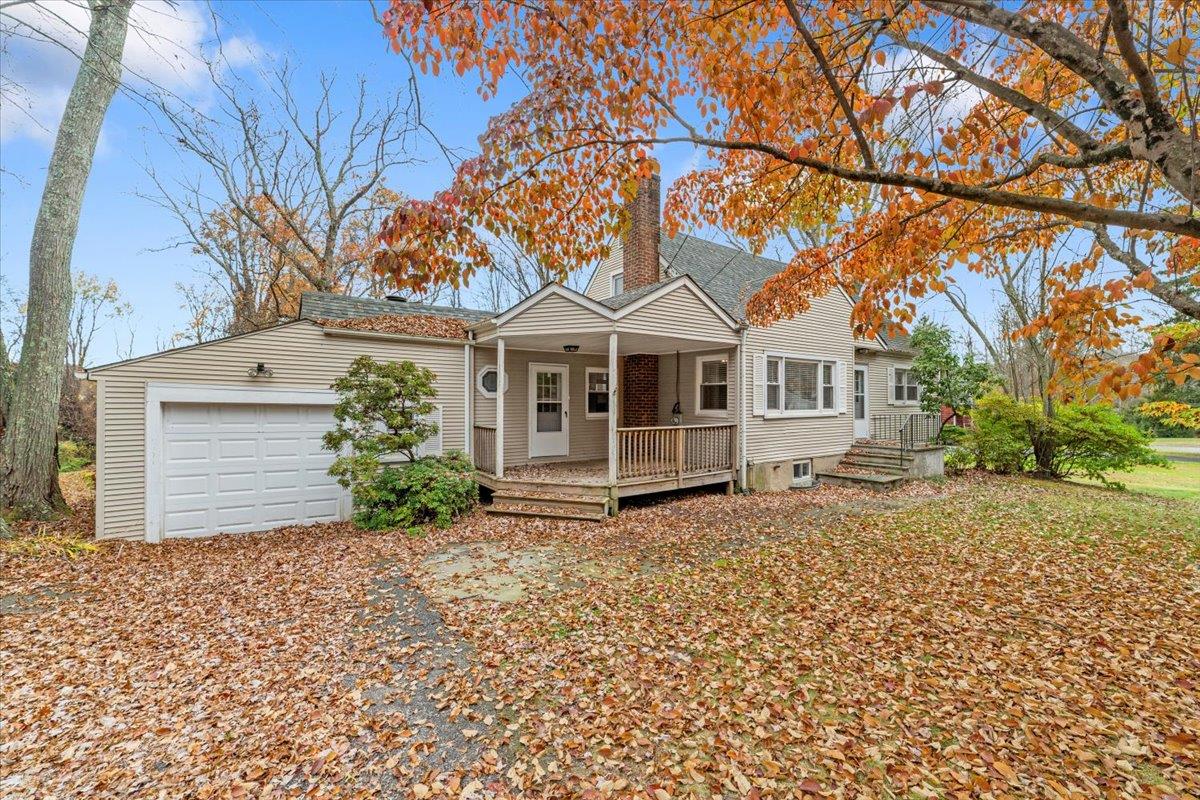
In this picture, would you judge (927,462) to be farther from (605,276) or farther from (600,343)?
(605,276)

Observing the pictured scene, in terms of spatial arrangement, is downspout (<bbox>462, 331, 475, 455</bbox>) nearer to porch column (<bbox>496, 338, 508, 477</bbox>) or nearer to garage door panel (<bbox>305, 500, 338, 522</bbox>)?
porch column (<bbox>496, 338, 508, 477</bbox>)

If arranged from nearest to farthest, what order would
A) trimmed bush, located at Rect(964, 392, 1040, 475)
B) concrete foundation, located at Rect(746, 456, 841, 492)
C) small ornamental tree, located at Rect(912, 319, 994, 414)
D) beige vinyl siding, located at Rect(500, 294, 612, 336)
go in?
1. beige vinyl siding, located at Rect(500, 294, 612, 336)
2. concrete foundation, located at Rect(746, 456, 841, 492)
3. trimmed bush, located at Rect(964, 392, 1040, 475)
4. small ornamental tree, located at Rect(912, 319, 994, 414)

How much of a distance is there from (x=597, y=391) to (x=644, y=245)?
13.0 feet

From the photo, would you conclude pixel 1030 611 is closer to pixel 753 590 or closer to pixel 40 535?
pixel 753 590

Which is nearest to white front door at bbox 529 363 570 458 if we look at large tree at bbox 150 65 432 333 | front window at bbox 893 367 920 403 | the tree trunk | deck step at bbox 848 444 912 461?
deck step at bbox 848 444 912 461

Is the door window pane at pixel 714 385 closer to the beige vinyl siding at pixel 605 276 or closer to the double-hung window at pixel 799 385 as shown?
the double-hung window at pixel 799 385

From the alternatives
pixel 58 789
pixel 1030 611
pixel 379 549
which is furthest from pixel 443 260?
pixel 1030 611

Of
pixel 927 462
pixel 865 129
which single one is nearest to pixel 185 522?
pixel 865 129

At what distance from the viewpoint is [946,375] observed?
1441cm

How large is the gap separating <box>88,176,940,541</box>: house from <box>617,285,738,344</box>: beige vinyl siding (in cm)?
4

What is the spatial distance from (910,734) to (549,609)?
3.13m

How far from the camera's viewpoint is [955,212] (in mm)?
5324

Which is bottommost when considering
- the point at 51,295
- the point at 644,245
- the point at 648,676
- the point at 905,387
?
the point at 648,676

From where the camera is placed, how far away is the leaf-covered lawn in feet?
9.38
